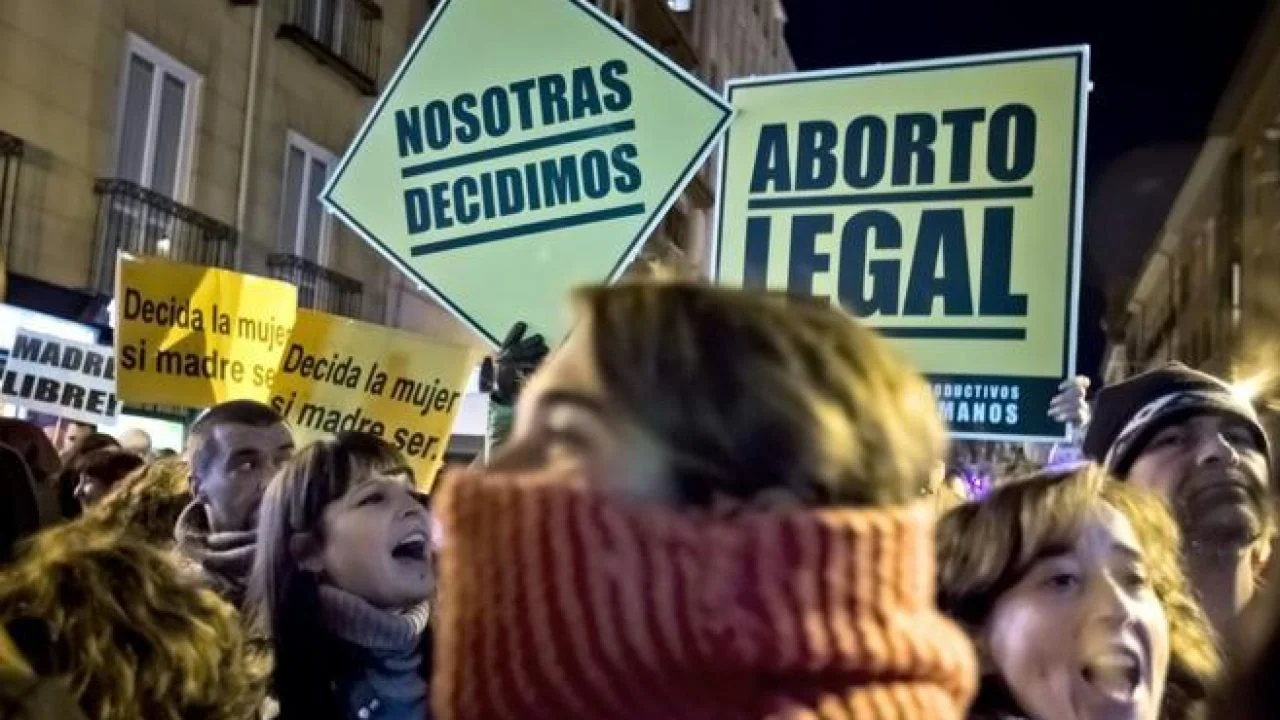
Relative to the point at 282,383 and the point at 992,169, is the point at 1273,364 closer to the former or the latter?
the point at 992,169

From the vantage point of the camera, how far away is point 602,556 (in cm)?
120

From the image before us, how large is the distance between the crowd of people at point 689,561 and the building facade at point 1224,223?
60.4 feet

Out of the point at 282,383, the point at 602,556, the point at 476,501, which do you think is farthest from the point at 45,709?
the point at 282,383

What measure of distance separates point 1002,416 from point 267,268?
1236 cm

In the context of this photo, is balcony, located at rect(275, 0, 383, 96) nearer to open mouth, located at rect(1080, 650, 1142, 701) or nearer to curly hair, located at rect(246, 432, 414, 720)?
curly hair, located at rect(246, 432, 414, 720)

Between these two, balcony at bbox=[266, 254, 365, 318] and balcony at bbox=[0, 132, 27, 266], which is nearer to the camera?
balcony at bbox=[0, 132, 27, 266]

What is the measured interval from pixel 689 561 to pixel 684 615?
40 millimetres

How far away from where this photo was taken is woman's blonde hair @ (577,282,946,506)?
1223 mm

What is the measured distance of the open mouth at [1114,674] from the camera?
7.28 ft

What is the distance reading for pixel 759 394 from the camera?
1.24m

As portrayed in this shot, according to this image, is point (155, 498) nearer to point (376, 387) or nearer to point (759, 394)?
point (376, 387)

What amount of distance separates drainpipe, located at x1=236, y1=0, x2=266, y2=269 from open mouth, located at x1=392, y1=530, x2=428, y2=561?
492 inches

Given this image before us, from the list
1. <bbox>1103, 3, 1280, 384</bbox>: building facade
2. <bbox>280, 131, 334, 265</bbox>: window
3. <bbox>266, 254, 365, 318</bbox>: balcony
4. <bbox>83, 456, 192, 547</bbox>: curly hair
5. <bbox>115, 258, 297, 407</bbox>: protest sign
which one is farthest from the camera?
<bbox>1103, 3, 1280, 384</bbox>: building facade

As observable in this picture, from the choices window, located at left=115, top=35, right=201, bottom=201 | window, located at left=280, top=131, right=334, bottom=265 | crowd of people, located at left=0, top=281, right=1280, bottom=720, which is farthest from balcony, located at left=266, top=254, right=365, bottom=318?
crowd of people, located at left=0, top=281, right=1280, bottom=720
